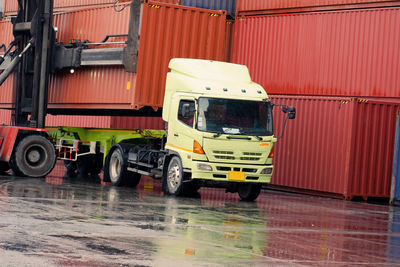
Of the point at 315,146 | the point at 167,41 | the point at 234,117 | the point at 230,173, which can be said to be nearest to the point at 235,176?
the point at 230,173

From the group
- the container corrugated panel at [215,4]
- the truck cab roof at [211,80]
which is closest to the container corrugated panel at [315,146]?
the container corrugated panel at [215,4]

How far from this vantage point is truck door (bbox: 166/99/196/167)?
1764 cm

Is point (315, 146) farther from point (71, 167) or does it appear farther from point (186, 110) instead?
point (71, 167)

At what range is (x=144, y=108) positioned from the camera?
819 inches

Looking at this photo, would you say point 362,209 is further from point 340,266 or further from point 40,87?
point 340,266

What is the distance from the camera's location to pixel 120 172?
→ 2048 centimetres

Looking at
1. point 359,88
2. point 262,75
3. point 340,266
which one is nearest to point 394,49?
point 359,88

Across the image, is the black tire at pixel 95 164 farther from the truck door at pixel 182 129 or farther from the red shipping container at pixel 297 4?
the red shipping container at pixel 297 4

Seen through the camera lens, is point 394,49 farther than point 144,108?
Yes

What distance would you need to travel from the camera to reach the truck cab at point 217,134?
17.5 metres

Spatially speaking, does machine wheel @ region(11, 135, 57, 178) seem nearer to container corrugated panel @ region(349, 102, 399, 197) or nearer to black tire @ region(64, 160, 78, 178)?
black tire @ region(64, 160, 78, 178)

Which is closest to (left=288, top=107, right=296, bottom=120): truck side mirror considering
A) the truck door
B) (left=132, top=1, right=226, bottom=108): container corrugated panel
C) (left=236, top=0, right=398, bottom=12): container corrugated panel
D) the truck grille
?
the truck grille

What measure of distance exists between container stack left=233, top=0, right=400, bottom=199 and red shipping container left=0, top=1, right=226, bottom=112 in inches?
161

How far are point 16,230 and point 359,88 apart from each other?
15696 millimetres
